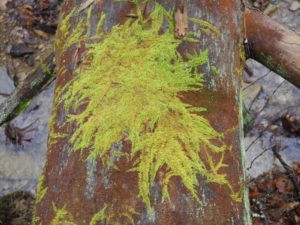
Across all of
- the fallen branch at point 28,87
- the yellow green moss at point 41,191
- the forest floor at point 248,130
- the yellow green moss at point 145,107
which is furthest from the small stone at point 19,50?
the yellow green moss at point 41,191

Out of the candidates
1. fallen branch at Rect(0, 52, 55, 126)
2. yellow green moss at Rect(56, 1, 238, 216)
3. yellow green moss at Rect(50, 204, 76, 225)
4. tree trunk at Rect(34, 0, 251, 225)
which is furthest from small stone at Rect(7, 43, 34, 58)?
yellow green moss at Rect(50, 204, 76, 225)

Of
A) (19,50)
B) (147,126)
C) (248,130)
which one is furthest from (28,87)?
(19,50)

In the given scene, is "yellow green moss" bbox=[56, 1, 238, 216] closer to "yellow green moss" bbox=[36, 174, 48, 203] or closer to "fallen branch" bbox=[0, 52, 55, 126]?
"yellow green moss" bbox=[36, 174, 48, 203]

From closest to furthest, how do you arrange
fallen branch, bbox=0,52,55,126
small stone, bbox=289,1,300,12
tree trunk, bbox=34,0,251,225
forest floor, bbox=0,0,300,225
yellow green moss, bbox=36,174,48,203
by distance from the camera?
tree trunk, bbox=34,0,251,225
yellow green moss, bbox=36,174,48,203
fallen branch, bbox=0,52,55,126
forest floor, bbox=0,0,300,225
small stone, bbox=289,1,300,12

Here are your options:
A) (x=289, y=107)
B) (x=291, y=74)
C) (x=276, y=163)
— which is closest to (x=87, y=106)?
(x=291, y=74)

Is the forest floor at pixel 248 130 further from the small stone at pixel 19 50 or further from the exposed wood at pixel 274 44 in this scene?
the exposed wood at pixel 274 44

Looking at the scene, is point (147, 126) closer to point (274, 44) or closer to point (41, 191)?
point (41, 191)
